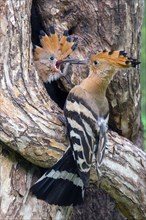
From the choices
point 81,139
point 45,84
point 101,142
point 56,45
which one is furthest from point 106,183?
point 56,45

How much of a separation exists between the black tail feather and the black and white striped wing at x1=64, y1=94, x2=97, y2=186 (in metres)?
0.08

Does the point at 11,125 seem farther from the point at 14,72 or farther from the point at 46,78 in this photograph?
the point at 46,78

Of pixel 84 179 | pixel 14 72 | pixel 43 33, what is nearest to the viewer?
pixel 84 179

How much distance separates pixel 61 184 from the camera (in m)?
2.92

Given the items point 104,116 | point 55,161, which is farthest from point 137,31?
point 55,161

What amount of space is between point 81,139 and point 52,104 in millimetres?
368

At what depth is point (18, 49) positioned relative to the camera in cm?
306

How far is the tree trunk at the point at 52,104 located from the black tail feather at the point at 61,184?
0.22 feet

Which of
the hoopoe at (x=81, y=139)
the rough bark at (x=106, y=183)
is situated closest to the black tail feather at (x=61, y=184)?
the hoopoe at (x=81, y=139)

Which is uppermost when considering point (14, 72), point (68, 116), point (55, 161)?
point (14, 72)

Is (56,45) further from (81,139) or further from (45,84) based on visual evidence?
(81,139)

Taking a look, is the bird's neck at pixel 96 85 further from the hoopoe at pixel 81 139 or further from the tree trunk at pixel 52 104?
the tree trunk at pixel 52 104

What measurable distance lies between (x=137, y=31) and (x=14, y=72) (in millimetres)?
803

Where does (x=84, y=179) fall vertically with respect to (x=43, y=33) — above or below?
below
